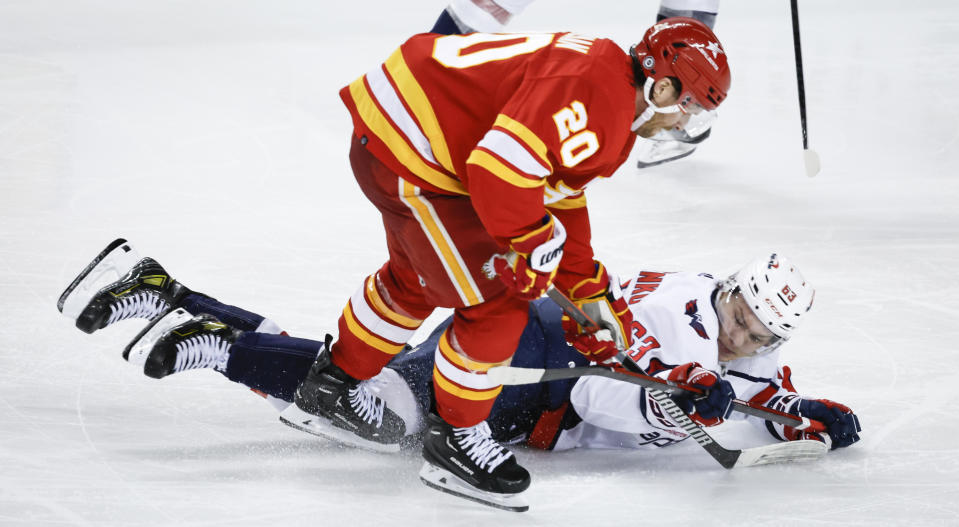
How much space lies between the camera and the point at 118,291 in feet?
9.35

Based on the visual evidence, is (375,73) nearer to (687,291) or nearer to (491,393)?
(491,393)

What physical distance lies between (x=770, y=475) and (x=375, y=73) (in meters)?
1.32

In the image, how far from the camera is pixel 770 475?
8.34ft

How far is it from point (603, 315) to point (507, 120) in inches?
23.0

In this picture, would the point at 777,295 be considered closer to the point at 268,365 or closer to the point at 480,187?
the point at 480,187

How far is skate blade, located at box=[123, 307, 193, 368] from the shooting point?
2559mm

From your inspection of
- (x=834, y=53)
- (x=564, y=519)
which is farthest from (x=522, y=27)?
(x=564, y=519)

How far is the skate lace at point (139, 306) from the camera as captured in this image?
2.82m

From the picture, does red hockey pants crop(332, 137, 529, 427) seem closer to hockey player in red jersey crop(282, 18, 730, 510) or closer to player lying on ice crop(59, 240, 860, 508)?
hockey player in red jersey crop(282, 18, 730, 510)

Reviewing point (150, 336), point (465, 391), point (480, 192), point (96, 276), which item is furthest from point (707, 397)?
point (96, 276)

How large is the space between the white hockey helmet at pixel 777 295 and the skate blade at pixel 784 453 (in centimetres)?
27

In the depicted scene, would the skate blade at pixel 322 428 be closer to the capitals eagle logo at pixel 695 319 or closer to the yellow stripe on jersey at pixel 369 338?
the yellow stripe on jersey at pixel 369 338

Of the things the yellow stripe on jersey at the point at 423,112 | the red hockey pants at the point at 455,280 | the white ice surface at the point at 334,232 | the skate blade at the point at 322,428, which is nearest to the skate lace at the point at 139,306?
the white ice surface at the point at 334,232

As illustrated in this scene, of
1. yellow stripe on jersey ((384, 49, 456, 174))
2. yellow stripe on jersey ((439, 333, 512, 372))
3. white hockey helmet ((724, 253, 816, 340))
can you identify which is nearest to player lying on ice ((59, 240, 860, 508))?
white hockey helmet ((724, 253, 816, 340))
